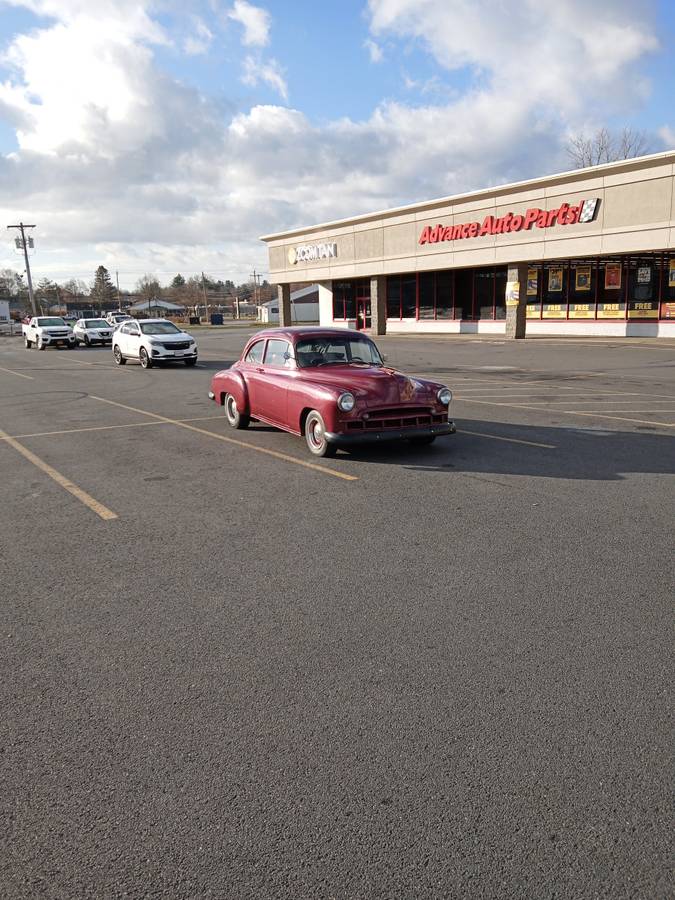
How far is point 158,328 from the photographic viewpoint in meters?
24.0

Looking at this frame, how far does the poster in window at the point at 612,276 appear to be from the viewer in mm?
31078

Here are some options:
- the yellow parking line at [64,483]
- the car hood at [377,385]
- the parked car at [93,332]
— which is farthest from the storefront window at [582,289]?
the yellow parking line at [64,483]

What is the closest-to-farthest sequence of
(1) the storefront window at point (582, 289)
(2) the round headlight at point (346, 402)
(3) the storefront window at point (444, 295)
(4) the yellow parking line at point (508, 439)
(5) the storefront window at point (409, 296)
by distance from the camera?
(2) the round headlight at point (346, 402), (4) the yellow parking line at point (508, 439), (1) the storefront window at point (582, 289), (3) the storefront window at point (444, 295), (5) the storefront window at point (409, 296)

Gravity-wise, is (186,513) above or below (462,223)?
below

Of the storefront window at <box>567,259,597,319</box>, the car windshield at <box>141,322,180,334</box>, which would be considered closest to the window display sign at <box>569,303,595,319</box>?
the storefront window at <box>567,259,597,319</box>

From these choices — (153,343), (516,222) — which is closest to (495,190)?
(516,222)

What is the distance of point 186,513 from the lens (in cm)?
664

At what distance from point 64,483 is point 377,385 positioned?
3.74 m

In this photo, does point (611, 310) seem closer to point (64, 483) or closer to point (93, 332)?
point (93, 332)

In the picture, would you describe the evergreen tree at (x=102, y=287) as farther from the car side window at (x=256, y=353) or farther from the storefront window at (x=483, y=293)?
the car side window at (x=256, y=353)

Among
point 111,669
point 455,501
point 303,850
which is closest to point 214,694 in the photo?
point 111,669

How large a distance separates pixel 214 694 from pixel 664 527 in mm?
4128

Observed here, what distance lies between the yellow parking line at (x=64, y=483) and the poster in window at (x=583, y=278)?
92.6 ft

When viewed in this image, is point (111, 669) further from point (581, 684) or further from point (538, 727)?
point (581, 684)
